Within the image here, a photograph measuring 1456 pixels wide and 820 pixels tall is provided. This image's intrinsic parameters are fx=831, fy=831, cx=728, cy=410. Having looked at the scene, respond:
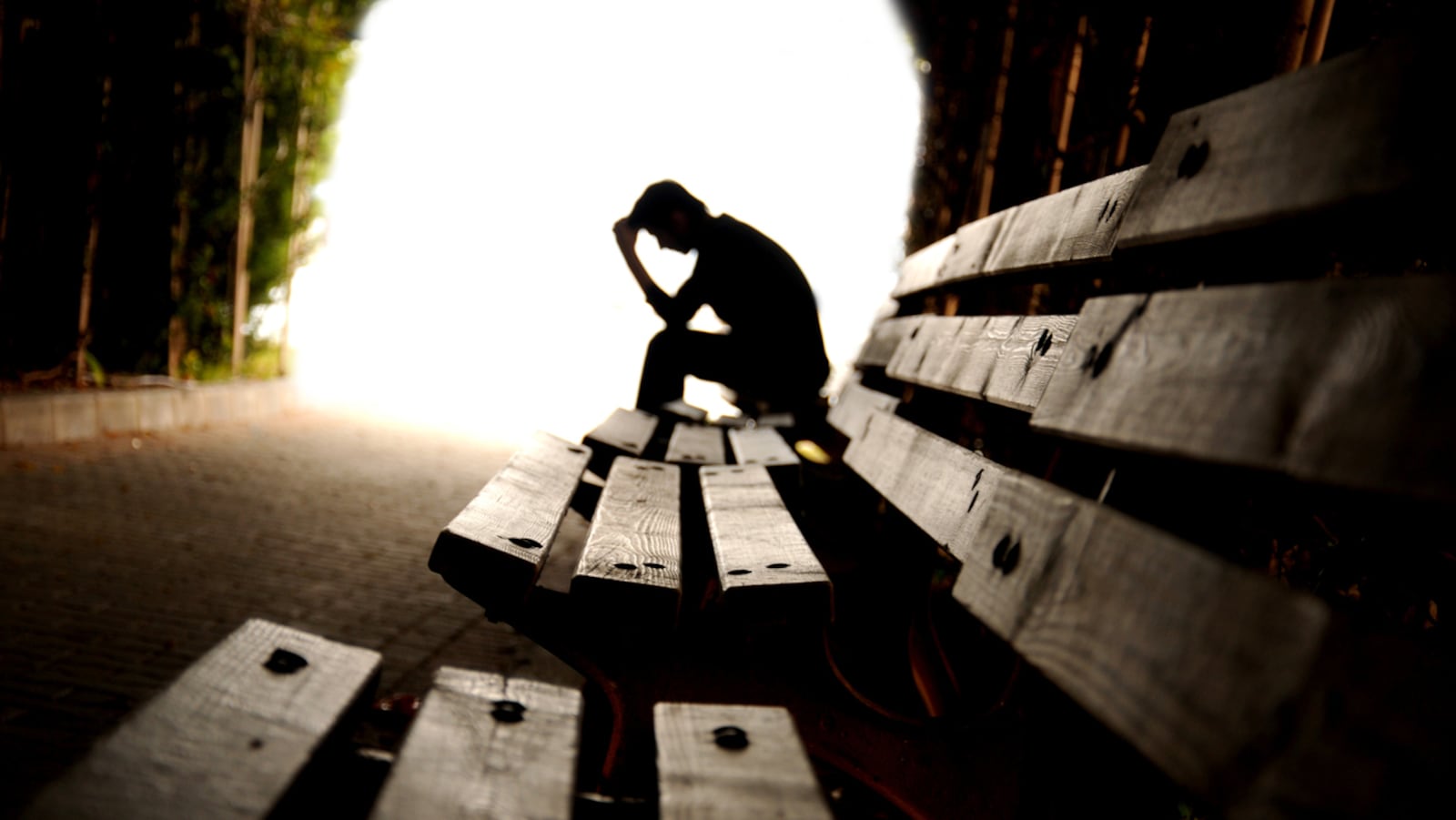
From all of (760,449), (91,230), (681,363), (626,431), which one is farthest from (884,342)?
(91,230)

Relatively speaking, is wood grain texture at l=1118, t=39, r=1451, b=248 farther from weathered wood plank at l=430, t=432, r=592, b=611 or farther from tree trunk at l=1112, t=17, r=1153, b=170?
tree trunk at l=1112, t=17, r=1153, b=170

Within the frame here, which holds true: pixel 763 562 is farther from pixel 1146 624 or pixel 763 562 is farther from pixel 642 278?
pixel 642 278

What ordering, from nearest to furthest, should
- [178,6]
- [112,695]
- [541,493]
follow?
[541,493] → [112,695] → [178,6]

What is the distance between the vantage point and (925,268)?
7.54 feet

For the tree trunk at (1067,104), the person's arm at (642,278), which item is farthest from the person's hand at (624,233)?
the tree trunk at (1067,104)

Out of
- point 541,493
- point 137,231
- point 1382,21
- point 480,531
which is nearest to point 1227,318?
point 480,531

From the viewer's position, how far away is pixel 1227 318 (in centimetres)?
69

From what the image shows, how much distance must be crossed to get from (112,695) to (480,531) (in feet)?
6.19

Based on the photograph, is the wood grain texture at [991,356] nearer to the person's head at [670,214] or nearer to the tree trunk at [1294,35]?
the tree trunk at [1294,35]

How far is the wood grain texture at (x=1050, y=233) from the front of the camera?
3.58 ft

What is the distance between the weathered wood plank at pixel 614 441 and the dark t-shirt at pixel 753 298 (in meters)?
1.64

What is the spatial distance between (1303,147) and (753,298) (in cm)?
367

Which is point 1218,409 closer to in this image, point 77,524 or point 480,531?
point 480,531

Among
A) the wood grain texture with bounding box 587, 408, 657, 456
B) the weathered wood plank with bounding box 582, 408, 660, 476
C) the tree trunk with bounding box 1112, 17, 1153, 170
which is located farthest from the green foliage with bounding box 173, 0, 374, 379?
the tree trunk with bounding box 1112, 17, 1153, 170
